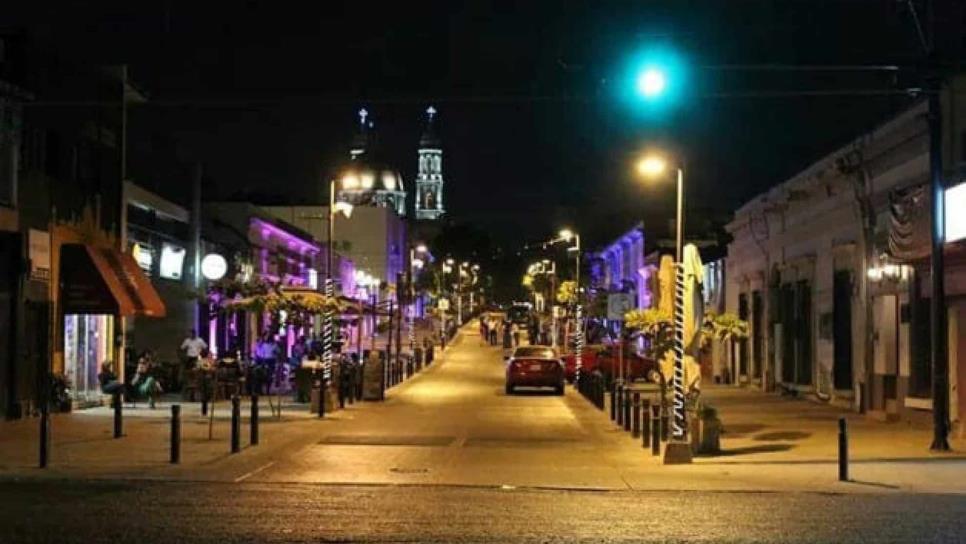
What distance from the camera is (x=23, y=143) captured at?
28.1 meters

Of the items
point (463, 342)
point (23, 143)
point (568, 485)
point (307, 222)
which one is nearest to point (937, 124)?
Result: point (568, 485)

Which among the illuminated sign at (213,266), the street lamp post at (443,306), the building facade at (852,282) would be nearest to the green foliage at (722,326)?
the building facade at (852,282)

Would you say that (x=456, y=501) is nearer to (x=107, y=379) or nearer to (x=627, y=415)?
(x=627, y=415)

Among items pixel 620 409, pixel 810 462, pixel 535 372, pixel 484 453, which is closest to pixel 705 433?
pixel 810 462

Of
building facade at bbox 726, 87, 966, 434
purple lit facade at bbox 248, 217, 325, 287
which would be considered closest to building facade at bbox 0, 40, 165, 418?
purple lit facade at bbox 248, 217, 325, 287

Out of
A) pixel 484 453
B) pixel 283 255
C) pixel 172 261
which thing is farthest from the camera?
pixel 283 255

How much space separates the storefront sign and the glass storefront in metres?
2.19

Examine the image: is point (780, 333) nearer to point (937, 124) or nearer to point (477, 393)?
point (477, 393)

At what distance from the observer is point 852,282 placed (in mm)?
33219

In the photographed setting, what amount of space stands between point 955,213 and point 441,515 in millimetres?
13740

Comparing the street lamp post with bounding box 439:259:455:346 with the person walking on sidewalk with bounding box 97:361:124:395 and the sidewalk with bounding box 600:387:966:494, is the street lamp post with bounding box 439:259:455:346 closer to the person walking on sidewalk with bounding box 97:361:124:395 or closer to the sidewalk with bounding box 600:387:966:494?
the person walking on sidewalk with bounding box 97:361:124:395

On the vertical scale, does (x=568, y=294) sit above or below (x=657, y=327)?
above

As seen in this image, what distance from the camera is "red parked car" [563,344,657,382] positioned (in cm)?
5062

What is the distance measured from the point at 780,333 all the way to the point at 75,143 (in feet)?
72.2
